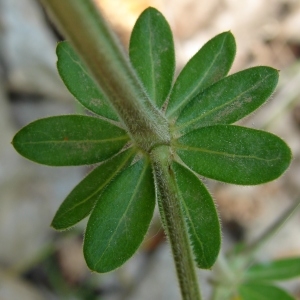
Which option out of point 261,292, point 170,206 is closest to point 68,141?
point 170,206

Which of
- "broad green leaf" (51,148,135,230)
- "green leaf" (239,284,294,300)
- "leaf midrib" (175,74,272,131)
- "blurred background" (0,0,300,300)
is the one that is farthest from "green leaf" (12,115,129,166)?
"blurred background" (0,0,300,300)

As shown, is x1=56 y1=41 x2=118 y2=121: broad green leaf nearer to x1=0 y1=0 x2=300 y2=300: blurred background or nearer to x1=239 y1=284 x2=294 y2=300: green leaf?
x1=239 y1=284 x2=294 y2=300: green leaf

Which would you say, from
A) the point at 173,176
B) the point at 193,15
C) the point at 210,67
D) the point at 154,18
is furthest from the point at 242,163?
the point at 193,15

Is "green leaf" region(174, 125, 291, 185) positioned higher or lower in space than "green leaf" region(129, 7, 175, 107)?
lower

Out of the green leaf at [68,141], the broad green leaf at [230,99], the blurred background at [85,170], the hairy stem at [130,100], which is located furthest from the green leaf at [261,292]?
the blurred background at [85,170]

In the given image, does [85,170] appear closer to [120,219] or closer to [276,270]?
[276,270]

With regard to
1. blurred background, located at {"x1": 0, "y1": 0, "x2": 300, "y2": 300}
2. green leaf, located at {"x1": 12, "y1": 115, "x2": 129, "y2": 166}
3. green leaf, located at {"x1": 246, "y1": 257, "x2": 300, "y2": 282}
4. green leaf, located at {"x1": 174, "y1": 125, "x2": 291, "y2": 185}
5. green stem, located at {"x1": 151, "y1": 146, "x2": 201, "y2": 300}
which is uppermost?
blurred background, located at {"x1": 0, "y1": 0, "x2": 300, "y2": 300}
